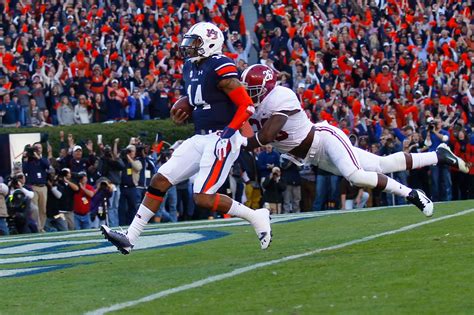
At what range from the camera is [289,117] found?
29.6 feet

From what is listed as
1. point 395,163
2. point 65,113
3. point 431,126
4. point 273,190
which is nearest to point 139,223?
point 395,163

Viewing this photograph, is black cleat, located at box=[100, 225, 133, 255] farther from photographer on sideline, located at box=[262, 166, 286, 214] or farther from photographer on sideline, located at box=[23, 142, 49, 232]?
photographer on sideline, located at box=[262, 166, 286, 214]

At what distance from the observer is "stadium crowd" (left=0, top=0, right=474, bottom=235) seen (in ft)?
58.2

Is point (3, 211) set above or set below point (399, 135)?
below

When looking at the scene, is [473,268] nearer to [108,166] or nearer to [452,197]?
[108,166]

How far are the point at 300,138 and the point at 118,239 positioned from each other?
1642 millimetres

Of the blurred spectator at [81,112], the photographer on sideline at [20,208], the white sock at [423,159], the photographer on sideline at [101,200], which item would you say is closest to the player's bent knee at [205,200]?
the white sock at [423,159]

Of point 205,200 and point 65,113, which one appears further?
point 65,113

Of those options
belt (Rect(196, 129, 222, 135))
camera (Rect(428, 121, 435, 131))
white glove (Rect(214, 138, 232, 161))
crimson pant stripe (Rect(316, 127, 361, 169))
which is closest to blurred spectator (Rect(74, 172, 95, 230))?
camera (Rect(428, 121, 435, 131))

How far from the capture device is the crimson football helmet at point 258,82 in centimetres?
888

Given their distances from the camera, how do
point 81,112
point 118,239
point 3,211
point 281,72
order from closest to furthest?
point 118,239 < point 3,211 < point 81,112 < point 281,72

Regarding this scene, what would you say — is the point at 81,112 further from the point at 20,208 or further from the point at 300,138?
the point at 300,138

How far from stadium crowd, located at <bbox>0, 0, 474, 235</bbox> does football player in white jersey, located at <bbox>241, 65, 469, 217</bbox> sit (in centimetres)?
706

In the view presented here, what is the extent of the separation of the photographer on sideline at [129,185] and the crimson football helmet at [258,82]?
7.69m
